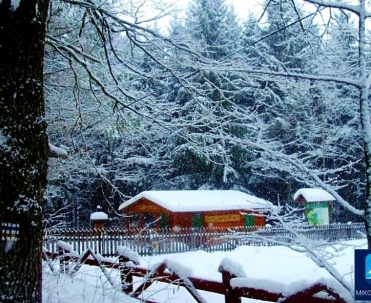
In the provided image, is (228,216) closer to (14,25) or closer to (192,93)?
(192,93)

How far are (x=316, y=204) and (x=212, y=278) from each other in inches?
815

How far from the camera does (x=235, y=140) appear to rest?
353 centimetres

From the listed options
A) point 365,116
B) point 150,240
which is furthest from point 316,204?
point 365,116

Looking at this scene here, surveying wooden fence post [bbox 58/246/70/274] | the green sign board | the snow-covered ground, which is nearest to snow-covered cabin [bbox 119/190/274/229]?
the snow-covered ground

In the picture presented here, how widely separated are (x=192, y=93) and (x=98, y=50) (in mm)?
2403

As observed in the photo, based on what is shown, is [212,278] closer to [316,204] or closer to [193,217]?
[193,217]

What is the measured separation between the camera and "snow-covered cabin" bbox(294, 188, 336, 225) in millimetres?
23391

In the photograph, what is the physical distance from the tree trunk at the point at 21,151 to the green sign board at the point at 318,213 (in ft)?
72.0

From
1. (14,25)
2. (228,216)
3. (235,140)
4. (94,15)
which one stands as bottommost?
(228,216)

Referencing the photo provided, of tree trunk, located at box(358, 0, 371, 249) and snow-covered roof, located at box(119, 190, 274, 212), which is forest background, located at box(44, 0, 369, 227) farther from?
snow-covered roof, located at box(119, 190, 274, 212)

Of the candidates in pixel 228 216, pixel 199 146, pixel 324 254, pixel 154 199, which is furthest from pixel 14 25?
pixel 228 216

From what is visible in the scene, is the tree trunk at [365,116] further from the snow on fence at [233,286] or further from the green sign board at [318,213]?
the green sign board at [318,213]

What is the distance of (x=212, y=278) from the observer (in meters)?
4.47

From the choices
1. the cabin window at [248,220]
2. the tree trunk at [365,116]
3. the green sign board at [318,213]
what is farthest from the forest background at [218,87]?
the green sign board at [318,213]
